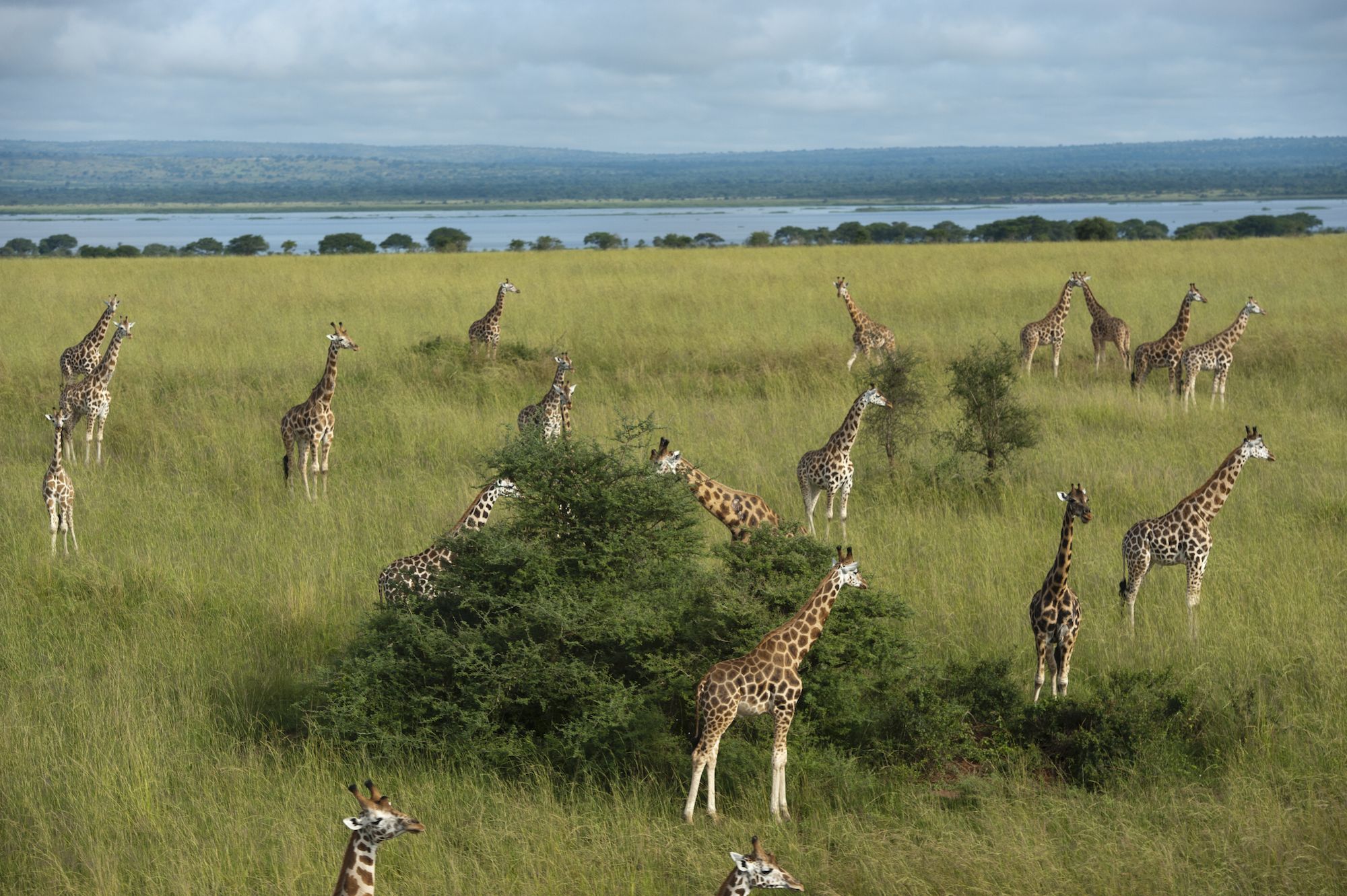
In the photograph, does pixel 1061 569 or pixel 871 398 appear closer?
pixel 1061 569

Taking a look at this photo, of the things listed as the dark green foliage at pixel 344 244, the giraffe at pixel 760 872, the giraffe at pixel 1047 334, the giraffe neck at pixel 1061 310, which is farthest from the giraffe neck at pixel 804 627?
the dark green foliage at pixel 344 244

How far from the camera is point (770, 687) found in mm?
6219

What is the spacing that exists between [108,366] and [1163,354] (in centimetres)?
1314

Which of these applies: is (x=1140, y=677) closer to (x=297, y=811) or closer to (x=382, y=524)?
(x=297, y=811)

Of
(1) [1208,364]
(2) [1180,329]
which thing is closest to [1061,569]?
(1) [1208,364]

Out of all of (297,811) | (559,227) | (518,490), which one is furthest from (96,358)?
(559,227)

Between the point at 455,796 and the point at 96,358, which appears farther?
the point at 96,358

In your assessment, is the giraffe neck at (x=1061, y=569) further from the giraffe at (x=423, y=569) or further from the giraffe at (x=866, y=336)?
the giraffe at (x=866, y=336)

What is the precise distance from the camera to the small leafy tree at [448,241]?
45625 millimetres

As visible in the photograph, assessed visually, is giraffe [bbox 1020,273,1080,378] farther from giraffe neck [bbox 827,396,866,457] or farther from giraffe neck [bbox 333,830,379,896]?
giraffe neck [bbox 333,830,379,896]

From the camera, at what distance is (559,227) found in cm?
8688

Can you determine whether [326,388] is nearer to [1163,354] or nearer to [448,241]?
[1163,354]

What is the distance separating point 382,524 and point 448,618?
4.07 m

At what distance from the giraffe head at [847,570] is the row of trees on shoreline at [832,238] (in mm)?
36672
